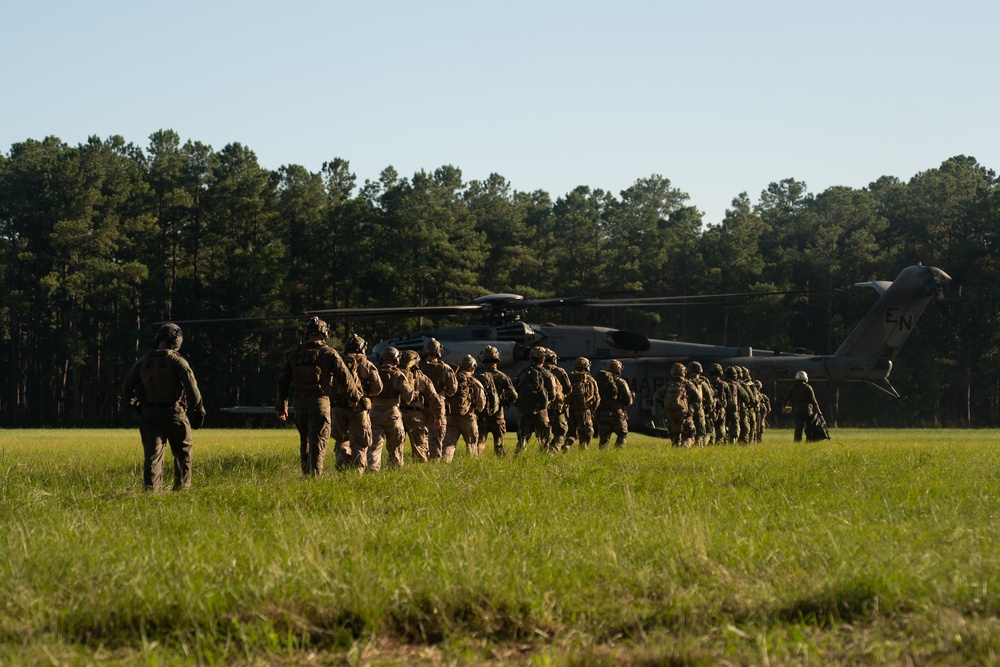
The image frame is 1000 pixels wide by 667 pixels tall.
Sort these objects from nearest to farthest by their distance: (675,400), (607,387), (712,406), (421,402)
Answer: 1. (421,402)
2. (607,387)
3. (675,400)
4. (712,406)

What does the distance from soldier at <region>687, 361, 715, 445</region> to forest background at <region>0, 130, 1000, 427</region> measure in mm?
40009

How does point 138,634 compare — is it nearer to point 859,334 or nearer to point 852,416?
point 859,334

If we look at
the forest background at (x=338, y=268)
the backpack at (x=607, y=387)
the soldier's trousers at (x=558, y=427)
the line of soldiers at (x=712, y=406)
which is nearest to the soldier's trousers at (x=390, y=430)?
the soldier's trousers at (x=558, y=427)

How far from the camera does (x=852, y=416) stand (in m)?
72.2

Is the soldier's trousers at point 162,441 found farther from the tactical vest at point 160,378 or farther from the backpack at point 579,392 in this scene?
the backpack at point 579,392

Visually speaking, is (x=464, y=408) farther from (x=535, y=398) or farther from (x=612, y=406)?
(x=612, y=406)

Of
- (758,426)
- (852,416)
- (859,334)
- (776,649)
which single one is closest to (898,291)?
(859,334)

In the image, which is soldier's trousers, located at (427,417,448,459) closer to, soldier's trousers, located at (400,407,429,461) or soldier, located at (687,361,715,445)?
soldier's trousers, located at (400,407,429,461)

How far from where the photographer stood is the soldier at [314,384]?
13.6m

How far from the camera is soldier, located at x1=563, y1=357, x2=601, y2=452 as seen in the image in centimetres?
2008

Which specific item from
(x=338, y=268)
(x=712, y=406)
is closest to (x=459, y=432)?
(x=712, y=406)

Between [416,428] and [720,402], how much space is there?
9671mm

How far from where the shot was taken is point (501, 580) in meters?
6.84

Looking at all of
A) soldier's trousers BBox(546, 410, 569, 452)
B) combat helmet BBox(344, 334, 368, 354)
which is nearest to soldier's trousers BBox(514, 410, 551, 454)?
soldier's trousers BBox(546, 410, 569, 452)
